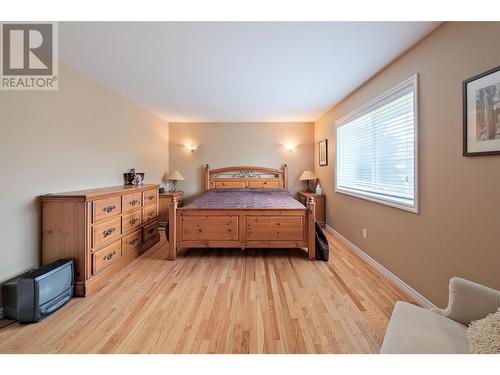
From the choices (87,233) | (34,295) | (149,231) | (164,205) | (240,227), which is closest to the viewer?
A: (34,295)

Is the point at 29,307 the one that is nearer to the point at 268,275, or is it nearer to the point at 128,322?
the point at 128,322

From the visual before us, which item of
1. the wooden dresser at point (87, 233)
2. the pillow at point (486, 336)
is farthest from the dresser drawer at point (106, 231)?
the pillow at point (486, 336)

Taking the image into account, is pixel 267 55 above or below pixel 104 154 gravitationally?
above

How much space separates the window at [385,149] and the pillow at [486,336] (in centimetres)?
125

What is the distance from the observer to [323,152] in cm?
464

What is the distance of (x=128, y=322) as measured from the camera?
174 cm

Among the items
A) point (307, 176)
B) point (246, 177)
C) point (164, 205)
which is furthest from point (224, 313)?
point (307, 176)

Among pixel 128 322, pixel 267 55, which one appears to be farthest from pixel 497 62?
pixel 128 322

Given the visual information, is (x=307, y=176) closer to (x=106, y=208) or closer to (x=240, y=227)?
(x=240, y=227)

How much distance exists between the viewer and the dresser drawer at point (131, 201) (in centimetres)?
283

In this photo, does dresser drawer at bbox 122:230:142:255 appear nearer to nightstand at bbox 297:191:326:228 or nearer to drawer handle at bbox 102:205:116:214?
drawer handle at bbox 102:205:116:214

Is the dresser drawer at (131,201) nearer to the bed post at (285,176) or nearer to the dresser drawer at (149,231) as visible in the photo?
the dresser drawer at (149,231)

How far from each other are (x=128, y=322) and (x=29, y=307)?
0.74 metres

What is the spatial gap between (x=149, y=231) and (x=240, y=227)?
1449mm
